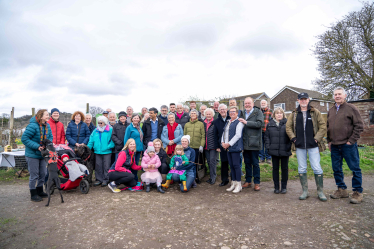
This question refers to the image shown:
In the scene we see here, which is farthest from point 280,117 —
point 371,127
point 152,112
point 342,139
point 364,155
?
point 371,127

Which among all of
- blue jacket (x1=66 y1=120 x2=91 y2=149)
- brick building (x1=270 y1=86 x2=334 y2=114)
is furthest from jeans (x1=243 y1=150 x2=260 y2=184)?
brick building (x1=270 y1=86 x2=334 y2=114)

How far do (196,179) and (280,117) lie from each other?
278cm

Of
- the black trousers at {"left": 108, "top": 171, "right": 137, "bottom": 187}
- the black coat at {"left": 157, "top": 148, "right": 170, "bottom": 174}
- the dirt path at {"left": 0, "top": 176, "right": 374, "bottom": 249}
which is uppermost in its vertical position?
the black coat at {"left": 157, "top": 148, "right": 170, "bottom": 174}

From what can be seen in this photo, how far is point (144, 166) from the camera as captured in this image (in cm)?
557

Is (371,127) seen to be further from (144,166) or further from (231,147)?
(144,166)

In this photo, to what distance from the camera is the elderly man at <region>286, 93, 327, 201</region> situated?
452 cm

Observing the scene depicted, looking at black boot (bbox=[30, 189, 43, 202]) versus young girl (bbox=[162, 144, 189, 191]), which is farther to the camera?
young girl (bbox=[162, 144, 189, 191])

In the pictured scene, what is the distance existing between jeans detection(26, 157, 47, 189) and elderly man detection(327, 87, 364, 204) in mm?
6268

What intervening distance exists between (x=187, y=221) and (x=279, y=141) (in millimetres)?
2713

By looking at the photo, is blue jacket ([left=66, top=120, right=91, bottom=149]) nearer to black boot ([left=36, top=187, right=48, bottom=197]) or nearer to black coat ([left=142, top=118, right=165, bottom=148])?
black boot ([left=36, top=187, right=48, bottom=197])

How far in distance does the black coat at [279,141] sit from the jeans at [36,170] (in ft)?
16.9

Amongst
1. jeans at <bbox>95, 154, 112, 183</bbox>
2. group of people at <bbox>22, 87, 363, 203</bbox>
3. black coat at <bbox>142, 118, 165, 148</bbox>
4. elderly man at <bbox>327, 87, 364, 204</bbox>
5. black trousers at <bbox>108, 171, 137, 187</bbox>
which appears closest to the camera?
elderly man at <bbox>327, 87, 364, 204</bbox>

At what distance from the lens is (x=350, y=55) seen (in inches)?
717

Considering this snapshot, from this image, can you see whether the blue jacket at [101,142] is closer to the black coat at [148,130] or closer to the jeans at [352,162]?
the black coat at [148,130]
